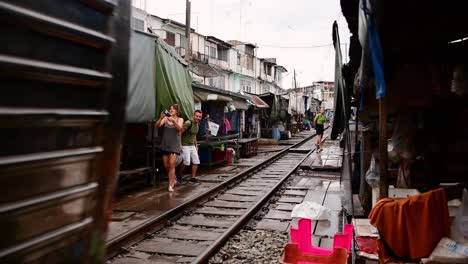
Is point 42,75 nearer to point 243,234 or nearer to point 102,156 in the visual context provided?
point 102,156

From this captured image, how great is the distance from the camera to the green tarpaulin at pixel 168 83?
10055 mm

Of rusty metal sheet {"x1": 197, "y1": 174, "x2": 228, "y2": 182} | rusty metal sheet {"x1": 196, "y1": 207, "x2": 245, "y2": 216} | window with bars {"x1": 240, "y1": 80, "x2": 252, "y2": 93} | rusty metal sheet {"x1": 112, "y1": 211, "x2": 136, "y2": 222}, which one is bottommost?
rusty metal sheet {"x1": 196, "y1": 207, "x2": 245, "y2": 216}

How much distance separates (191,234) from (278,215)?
7.50ft

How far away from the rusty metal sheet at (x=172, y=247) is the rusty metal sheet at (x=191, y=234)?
25 cm

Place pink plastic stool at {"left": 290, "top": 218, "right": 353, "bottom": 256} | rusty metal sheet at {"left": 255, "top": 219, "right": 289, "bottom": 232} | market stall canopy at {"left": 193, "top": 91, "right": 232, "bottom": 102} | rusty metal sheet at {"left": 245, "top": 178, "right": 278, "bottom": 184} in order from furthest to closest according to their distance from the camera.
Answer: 1. market stall canopy at {"left": 193, "top": 91, "right": 232, "bottom": 102}
2. rusty metal sheet at {"left": 245, "top": 178, "right": 278, "bottom": 184}
3. rusty metal sheet at {"left": 255, "top": 219, "right": 289, "bottom": 232}
4. pink plastic stool at {"left": 290, "top": 218, "right": 353, "bottom": 256}

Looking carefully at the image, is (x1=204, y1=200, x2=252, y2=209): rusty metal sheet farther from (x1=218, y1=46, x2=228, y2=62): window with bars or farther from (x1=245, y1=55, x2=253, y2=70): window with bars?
(x1=245, y1=55, x2=253, y2=70): window with bars

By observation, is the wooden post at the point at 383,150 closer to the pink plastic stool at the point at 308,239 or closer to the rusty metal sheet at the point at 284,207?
the pink plastic stool at the point at 308,239

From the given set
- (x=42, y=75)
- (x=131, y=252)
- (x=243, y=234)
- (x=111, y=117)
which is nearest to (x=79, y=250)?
(x=111, y=117)

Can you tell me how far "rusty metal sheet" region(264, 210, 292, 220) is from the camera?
27.2 ft

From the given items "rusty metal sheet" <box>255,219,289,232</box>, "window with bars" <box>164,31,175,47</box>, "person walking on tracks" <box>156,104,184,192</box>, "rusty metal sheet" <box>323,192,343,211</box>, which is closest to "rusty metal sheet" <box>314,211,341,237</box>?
"rusty metal sheet" <box>255,219,289,232</box>

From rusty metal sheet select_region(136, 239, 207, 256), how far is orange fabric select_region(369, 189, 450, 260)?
3.16 m

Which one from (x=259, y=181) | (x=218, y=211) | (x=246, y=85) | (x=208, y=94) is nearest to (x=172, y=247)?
(x=218, y=211)

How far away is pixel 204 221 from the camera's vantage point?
7.83 meters

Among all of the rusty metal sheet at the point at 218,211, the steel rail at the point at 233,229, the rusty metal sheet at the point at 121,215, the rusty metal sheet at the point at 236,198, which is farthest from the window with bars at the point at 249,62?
the rusty metal sheet at the point at 121,215
